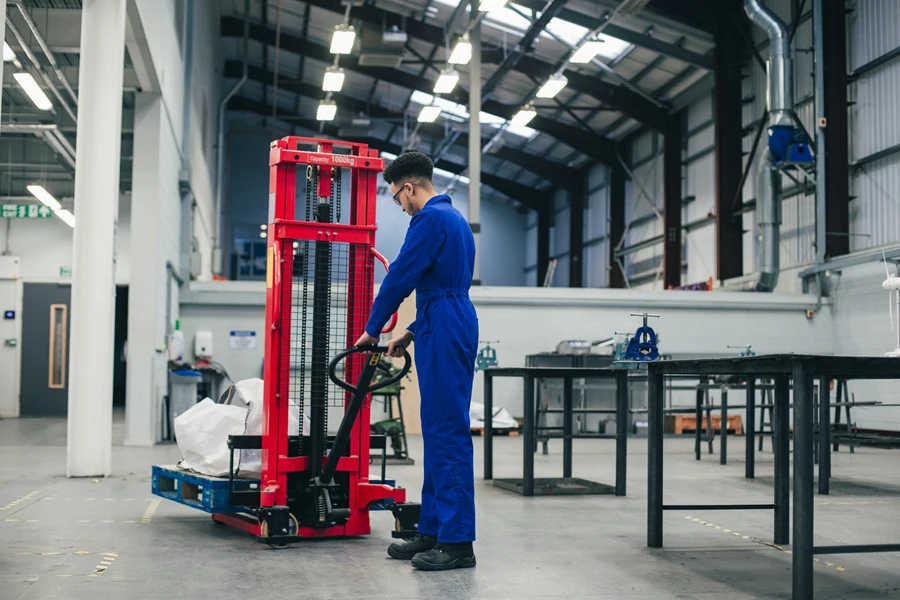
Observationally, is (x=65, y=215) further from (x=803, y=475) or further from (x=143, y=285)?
(x=803, y=475)

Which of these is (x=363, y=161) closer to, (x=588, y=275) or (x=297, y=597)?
(x=297, y=597)

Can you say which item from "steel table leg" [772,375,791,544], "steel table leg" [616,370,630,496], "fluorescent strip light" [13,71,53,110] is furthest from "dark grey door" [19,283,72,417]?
"steel table leg" [772,375,791,544]

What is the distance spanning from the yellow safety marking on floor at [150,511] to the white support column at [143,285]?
500 centimetres

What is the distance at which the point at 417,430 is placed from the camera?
1499cm

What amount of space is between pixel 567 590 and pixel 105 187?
5597mm

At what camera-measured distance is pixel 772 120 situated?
15312mm

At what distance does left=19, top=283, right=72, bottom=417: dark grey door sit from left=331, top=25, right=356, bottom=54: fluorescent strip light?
7.00 m

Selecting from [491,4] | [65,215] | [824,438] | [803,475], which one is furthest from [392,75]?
[803,475]

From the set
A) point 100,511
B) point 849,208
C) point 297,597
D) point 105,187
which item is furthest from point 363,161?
point 849,208

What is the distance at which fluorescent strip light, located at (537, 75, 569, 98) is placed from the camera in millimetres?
17859

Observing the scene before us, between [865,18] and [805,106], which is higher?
[865,18]

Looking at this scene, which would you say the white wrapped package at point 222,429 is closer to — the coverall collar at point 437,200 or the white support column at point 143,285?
the coverall collar at point 437,200

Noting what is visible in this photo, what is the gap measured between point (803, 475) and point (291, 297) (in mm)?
2632

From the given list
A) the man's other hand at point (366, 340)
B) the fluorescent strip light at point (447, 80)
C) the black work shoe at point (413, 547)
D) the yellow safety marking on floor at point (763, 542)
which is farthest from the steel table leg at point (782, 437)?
→ the fluorescent strip light at point (447, 80)
